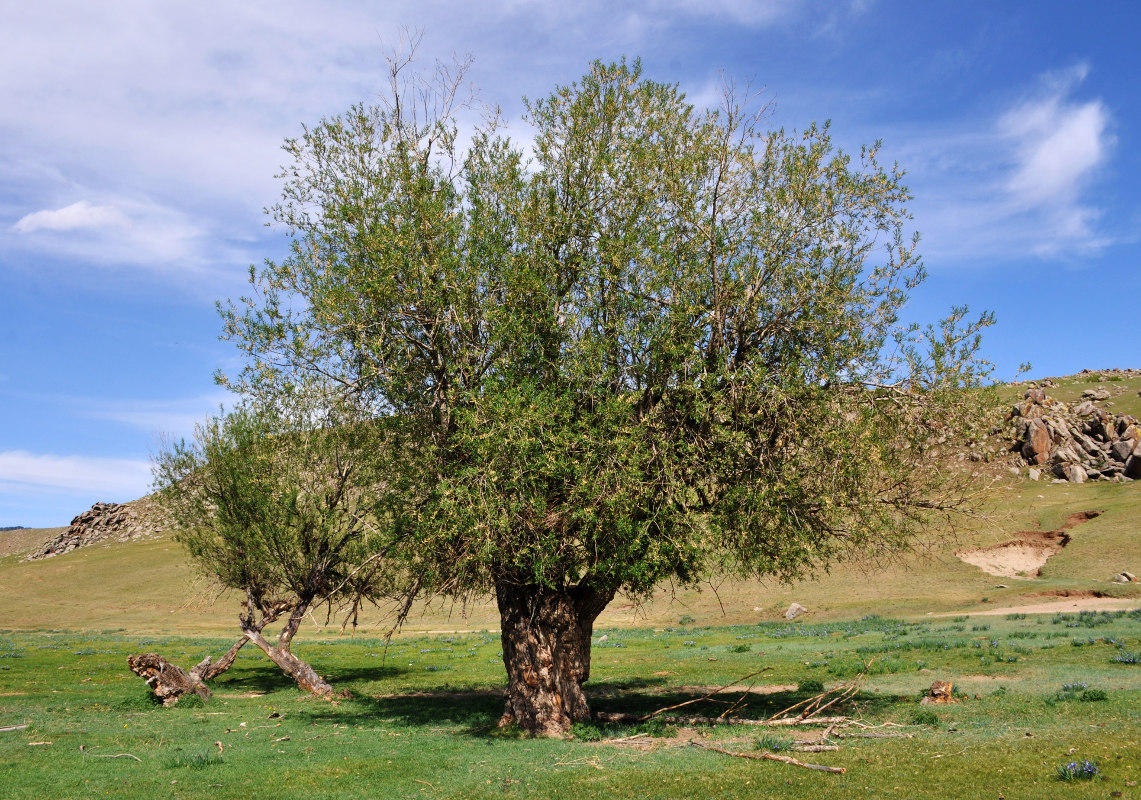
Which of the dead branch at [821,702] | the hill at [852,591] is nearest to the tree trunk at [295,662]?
the hill at [852,591]

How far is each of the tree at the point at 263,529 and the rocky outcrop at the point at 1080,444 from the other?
287 ft

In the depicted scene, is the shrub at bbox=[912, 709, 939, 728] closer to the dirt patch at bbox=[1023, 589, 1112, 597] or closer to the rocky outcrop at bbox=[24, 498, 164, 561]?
the dirt patch at bbox=[1023, 589, 1112, 597]

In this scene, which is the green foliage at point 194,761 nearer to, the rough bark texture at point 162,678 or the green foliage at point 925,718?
the rough bark texture at point 162,678

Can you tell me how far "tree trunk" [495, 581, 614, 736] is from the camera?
18062 millimetres

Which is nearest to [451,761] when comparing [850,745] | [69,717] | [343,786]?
[343,786]

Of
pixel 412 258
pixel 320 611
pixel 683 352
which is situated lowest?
pixel 320 611

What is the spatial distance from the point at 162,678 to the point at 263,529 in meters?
6.99

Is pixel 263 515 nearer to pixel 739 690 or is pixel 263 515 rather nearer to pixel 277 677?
pixel 277 677

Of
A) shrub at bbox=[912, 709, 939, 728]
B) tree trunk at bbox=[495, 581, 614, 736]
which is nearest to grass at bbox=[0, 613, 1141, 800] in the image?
shrub at bbox=[912, 709, 939, 728]

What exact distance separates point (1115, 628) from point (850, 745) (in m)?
23.6

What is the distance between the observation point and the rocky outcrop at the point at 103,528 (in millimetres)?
168375

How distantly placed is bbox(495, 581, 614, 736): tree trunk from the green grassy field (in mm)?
788

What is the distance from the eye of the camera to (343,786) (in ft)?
43.5

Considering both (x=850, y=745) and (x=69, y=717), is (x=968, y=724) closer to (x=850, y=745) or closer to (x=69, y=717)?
(x=850, y=745)
